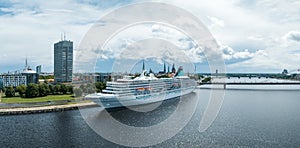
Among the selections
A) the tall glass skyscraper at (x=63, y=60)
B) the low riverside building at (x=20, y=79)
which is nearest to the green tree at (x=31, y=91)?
the low riverside building at (x=20, y=79)

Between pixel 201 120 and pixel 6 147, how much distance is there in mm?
14850

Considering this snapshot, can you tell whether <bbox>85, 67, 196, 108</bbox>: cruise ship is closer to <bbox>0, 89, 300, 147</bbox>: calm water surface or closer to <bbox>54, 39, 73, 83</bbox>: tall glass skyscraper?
<bbox>0, 89, 300, 147</bbox>: calm water surface

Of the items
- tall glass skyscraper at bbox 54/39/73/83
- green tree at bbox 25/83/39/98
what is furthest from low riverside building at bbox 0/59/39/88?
green tree at bbox 25/83/39/98

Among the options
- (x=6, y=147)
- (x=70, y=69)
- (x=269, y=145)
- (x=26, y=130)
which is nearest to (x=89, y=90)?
(x=26, y=130)

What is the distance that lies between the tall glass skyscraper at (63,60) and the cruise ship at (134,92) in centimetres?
4541

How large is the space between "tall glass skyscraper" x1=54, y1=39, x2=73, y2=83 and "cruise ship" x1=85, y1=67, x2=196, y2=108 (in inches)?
1788

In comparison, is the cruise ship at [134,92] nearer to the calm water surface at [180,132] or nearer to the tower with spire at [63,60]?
the calm water surface at [180,132]

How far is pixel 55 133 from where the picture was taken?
1800 centimetres

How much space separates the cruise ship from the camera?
92.6 ft

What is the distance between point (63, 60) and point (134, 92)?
177 feet

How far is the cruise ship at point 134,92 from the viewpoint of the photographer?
28219 mm

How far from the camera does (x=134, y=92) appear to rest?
31547 millimetres

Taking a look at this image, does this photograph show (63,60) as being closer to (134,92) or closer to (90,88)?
(90,88)

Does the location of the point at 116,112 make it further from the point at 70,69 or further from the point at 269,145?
the point at 70,69
